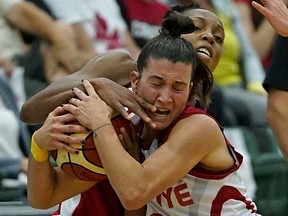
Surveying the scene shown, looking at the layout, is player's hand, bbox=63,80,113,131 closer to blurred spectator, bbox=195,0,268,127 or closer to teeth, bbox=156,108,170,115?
teeth, bbox=156,108,170,115

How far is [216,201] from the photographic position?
4.14m

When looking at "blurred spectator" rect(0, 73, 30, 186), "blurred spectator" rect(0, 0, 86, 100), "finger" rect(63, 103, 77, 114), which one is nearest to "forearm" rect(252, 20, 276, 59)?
"blurred spectator" rect(0, 0, 86, 100)

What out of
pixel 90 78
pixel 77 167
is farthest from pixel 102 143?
pixel 90 78

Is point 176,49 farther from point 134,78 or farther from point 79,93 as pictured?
point 79,93

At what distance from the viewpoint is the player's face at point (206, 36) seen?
4.36m

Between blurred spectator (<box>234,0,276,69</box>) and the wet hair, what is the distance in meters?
5.25

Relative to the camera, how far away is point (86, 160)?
156 inches

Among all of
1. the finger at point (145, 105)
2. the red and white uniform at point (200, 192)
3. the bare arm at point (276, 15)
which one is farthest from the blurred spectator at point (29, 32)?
the finger at point (145, 105)

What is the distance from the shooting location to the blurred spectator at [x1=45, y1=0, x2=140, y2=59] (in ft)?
25.8

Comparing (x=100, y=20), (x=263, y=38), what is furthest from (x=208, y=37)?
(x=263, y=38)

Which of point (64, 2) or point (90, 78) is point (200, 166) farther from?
point (64, 2)

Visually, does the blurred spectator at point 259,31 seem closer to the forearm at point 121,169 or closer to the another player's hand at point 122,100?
the another player's hand at point 122,100

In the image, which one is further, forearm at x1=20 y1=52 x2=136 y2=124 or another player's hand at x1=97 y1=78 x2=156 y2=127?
forearm at x1=20 y1=52 x2=136 y2=124

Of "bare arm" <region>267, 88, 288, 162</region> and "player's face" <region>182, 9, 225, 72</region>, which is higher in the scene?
"player's face" <region>182, 9, 225, 72</region>
